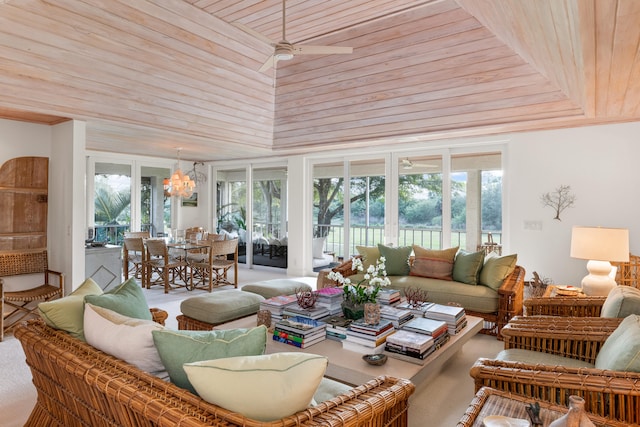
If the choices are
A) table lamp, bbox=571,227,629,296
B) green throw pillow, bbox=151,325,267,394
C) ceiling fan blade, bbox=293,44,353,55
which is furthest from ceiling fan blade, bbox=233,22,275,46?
table lamp, bbox=571,227,629,296

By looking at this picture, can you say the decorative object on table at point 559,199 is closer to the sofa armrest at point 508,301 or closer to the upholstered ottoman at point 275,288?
the sofa armrest at point 508,301

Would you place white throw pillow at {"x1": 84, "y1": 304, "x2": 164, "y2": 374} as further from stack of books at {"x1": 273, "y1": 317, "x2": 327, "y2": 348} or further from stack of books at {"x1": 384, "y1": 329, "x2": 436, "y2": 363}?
stack of books at {"x1": 384, "y1": 329, "x2": 436, "y2": 363}

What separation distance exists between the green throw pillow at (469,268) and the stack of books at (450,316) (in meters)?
1.26

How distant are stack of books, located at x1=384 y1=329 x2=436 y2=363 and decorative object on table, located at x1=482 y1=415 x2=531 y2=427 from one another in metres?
0.94

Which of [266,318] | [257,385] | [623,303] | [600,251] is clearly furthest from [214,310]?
[600,251]

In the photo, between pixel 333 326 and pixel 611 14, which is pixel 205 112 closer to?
pixel 333 326

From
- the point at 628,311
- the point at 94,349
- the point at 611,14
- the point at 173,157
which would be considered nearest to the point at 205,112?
the point at 173,157

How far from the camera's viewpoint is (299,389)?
1.15 m

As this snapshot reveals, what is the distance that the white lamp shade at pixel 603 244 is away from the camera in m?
3.43

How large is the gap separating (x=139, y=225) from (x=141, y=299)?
631 centimetres

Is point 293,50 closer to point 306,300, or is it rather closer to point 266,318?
point 306,300

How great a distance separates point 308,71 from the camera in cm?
504

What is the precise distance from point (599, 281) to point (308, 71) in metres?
4.01

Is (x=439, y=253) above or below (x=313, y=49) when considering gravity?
below
